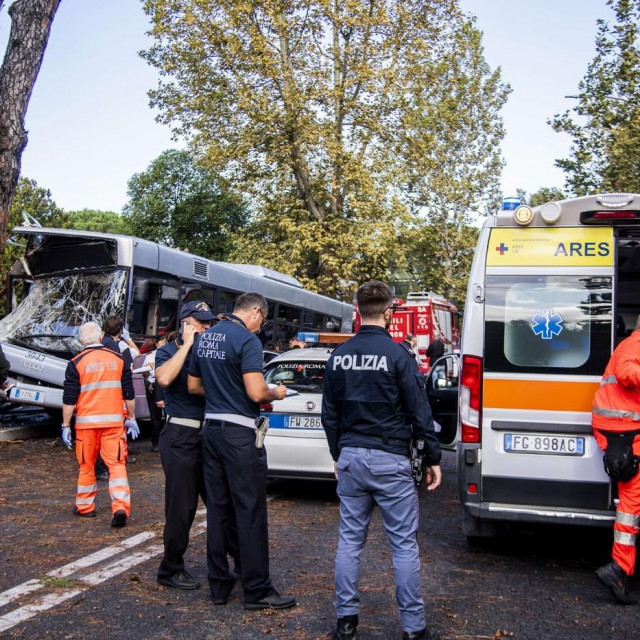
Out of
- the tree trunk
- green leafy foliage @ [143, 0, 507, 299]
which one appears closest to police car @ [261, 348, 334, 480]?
the tree trunk

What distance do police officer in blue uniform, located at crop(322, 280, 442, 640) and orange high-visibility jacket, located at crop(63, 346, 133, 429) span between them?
3593 mm

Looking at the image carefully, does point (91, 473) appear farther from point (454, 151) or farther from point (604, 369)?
point (454, 151)

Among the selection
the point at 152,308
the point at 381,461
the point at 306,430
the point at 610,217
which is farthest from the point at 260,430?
the point at 152,308

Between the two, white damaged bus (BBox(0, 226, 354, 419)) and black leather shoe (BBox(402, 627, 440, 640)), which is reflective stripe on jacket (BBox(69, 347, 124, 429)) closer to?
black leather shoe (BBox(402, 627, 440, 640))

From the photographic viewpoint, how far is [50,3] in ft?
35.9

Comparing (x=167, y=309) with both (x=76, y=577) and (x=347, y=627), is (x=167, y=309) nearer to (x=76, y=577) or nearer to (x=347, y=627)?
(x=76, y=577)

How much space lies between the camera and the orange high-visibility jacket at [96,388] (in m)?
7.57

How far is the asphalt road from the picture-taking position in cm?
471

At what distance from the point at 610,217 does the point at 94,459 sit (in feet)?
15.8

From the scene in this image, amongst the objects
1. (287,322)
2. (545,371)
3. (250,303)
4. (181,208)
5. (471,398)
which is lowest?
(471,398)

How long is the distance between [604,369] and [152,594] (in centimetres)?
336

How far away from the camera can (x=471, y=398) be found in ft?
19.8

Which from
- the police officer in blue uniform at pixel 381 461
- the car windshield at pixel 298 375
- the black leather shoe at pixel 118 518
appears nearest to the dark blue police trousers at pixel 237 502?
the police officer in blue uniform at pixel 381 461

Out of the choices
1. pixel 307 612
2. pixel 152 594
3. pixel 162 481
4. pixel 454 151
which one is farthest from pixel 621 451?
pixel 454 151
